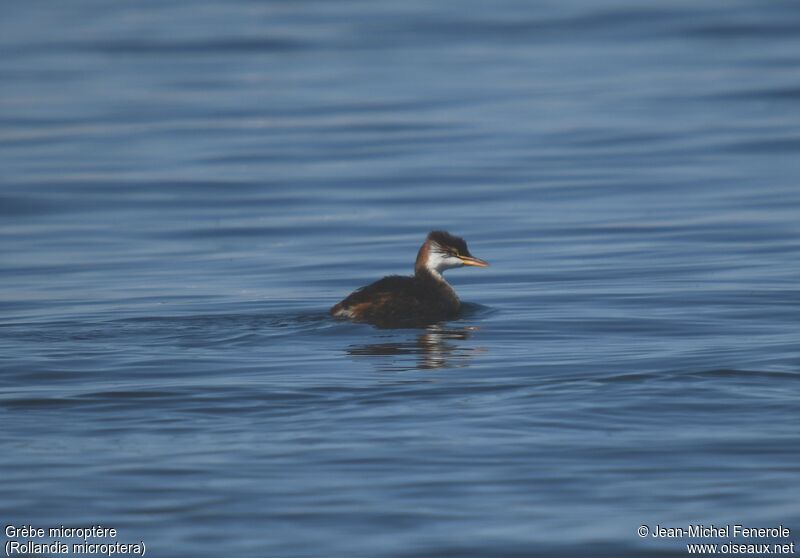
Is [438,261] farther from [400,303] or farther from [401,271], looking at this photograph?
[401,271]

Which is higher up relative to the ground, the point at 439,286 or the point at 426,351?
the point at 439,286

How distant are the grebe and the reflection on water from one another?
0.45 m

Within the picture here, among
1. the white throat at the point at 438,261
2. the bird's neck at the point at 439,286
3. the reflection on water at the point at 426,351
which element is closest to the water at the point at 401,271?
the reflection on water at the point at 426,351

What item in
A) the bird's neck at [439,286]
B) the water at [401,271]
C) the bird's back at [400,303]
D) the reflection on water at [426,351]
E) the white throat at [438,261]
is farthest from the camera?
the white throat at [438,261]

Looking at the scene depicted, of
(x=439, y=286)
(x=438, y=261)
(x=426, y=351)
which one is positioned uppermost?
(x=438, y=261)

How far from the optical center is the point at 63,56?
118 feet

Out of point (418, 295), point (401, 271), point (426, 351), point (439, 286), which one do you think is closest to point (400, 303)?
point (418, 295)

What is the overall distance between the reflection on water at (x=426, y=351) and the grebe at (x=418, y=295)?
→ 1.47 feet

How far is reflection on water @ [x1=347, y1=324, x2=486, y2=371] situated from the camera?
434 inches

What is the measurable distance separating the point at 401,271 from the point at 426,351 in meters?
4.93

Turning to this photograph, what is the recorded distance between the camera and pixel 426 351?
11.7 meters

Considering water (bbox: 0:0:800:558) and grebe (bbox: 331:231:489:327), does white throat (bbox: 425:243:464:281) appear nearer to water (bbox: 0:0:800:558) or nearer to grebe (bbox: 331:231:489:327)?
grebe (bbox: 331:231:489:327)

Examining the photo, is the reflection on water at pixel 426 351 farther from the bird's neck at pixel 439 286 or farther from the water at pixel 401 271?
the bird's neck at pixel 439 286

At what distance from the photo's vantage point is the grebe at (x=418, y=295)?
42.3 ft
